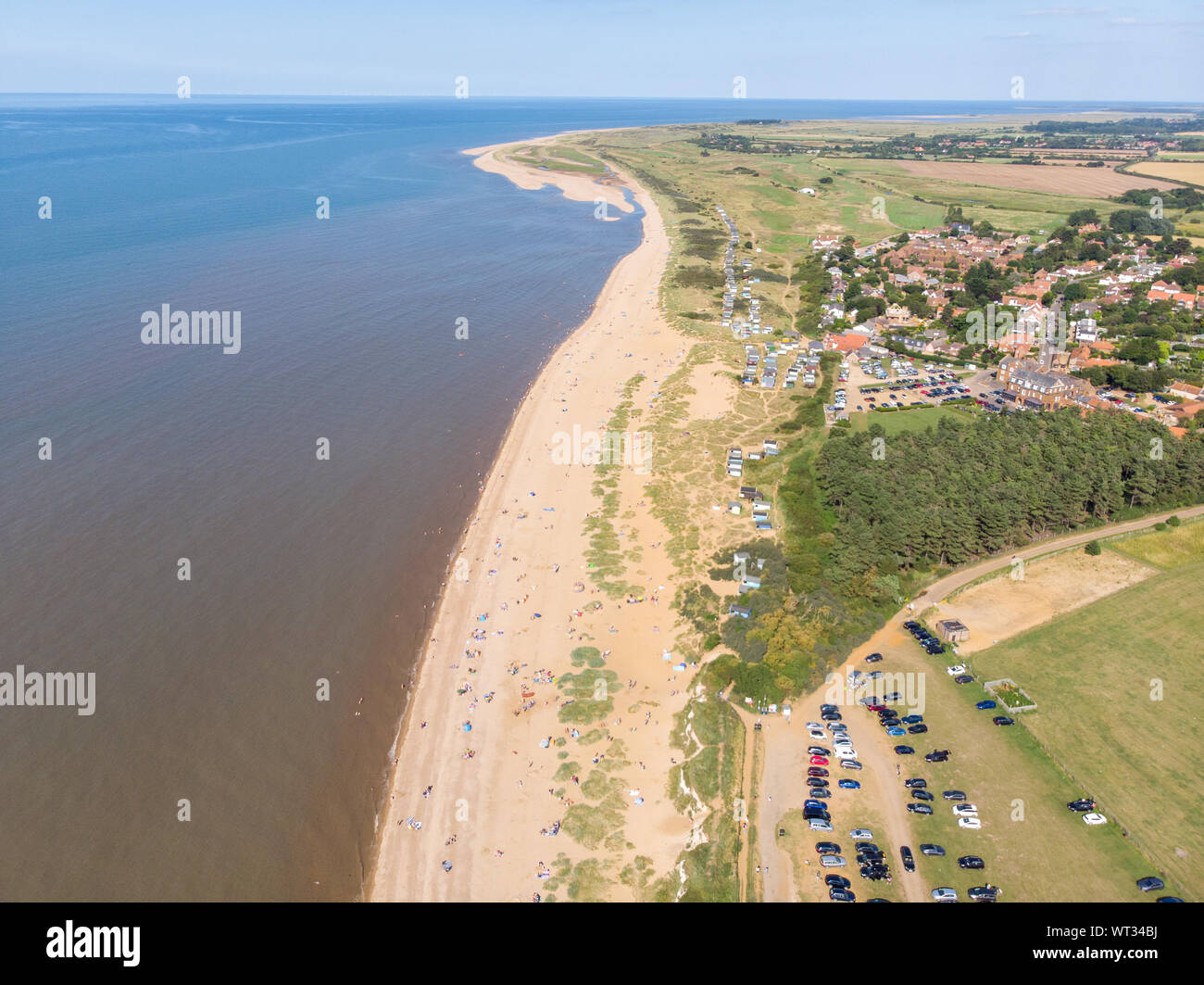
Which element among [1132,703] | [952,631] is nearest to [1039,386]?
[952,631]

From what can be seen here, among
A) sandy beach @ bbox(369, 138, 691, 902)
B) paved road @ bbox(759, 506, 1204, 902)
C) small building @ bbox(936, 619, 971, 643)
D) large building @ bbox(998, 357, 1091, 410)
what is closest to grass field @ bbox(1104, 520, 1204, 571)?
paved road @ bbox(759, 506, 1204, 902)

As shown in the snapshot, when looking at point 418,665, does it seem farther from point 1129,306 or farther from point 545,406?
point 1129,306

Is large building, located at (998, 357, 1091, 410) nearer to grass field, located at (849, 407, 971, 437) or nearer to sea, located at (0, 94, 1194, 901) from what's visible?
grass field, located at (849, 407, 971, 437)

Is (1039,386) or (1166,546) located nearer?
(1166,546)

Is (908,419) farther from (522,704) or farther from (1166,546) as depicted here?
(522,704)

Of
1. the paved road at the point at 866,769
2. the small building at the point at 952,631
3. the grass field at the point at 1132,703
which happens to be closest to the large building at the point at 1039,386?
the grass field at the point at 1132,703

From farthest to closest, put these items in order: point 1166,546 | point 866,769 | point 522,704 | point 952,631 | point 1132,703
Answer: point 1166,546 → point 952,631 → point 1132,703 → point 522,704 → point 866,769

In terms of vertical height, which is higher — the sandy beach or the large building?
the large building

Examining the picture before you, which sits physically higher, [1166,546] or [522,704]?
[1166,546]
